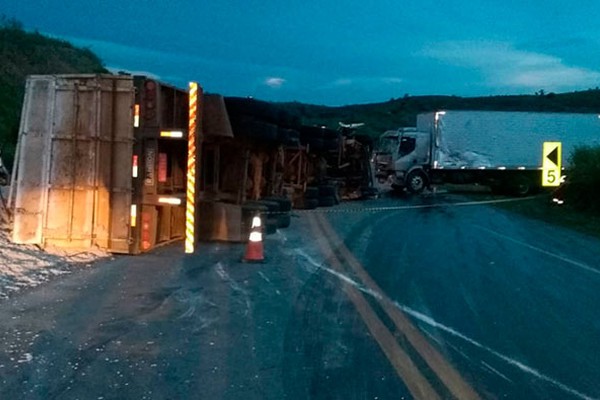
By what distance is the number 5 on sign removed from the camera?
24.3 m

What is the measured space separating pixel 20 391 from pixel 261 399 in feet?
5.69

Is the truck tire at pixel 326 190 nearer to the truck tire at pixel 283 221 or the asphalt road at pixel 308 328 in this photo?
the truck tire at pixel 283 221

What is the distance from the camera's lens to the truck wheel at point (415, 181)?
3809 cm

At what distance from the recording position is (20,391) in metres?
6.07

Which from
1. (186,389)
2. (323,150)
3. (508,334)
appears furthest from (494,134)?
(186,389)

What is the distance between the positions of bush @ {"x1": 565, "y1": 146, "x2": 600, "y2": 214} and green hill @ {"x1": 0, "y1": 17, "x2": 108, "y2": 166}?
1964 centimetres

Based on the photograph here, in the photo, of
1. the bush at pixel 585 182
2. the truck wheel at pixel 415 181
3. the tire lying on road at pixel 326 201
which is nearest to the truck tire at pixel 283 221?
the tire lying on road at pixel 326 201

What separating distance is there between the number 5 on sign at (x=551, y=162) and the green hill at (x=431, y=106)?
201 ft

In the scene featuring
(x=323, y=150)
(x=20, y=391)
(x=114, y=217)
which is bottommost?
(x=20, y=391)

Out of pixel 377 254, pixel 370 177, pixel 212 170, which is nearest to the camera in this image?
→ pixel 377 254

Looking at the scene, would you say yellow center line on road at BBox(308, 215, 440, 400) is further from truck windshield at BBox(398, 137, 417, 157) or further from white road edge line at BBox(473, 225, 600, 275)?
truck windshield at BBox(398, 137, 417, 157)

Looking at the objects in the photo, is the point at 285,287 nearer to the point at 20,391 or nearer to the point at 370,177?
the point at 20,391

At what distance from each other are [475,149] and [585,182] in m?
11.8

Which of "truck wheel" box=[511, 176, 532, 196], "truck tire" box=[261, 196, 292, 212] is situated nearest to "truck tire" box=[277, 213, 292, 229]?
"truck tire" box=[261, 196, 292, 212]
